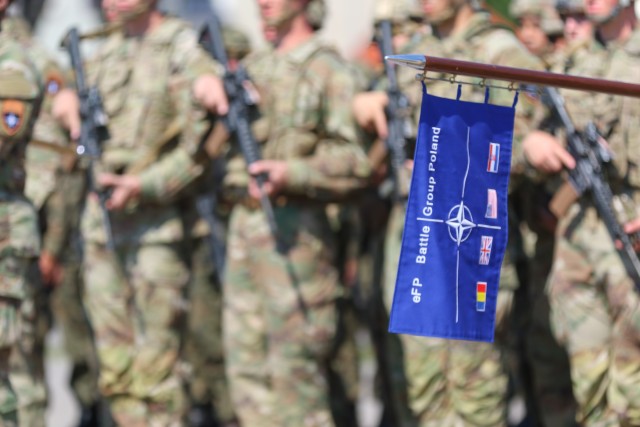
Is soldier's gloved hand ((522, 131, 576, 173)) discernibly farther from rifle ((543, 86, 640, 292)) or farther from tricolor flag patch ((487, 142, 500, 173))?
tricolor flag patch ((487, 142, 500, 173))

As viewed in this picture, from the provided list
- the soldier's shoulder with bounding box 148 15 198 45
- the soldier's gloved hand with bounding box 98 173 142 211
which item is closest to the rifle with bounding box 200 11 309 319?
the soldier's shoulder with bounding box 148 15 198 45

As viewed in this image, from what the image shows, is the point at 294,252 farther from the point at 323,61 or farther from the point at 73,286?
the point at 73,286

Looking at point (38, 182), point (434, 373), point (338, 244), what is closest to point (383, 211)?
point (338, 244)

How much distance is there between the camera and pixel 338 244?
→ 9.63 m

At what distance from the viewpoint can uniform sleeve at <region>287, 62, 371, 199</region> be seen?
30.1 feet

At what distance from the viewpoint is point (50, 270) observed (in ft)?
35.3

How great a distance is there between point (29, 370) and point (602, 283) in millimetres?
2599

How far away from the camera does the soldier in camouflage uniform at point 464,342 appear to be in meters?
9.12

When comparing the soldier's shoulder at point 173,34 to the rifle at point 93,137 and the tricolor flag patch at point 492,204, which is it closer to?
the rifle at point 93,137

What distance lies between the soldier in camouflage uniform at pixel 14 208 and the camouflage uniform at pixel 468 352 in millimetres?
1762

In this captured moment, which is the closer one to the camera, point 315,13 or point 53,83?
point 315,13

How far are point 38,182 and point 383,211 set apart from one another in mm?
1894

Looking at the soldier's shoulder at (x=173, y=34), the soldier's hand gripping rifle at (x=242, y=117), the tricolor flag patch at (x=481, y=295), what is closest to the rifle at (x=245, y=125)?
the soldier's hand gripping rifle at (x=242, y=117)

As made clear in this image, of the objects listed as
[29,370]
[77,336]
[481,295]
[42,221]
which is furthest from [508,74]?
[77,336]
